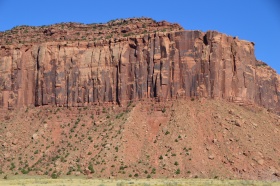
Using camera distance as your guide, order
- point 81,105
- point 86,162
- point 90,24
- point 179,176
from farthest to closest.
Answer: point 90,24 < point 81,105 < point 86,162 < point 179,176

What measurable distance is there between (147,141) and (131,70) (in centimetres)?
1263

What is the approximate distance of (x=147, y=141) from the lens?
75375mm

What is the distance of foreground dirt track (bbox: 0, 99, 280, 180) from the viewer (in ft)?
229

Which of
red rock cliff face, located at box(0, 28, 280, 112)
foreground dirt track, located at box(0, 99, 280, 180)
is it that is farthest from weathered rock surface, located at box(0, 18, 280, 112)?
foreground dirt track, located at box(0, 99, 280, 180)

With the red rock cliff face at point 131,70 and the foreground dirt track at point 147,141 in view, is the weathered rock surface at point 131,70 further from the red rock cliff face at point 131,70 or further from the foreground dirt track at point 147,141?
the foreground dirt track at point 147,141

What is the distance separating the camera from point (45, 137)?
82.9 meters

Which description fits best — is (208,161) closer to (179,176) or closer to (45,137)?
(179,176)

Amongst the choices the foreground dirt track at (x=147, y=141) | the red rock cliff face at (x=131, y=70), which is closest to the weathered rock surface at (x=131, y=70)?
the red rock cliff face at (x=131, y=70)

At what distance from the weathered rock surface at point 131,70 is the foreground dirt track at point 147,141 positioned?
2.07 m

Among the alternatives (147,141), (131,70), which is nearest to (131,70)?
(131,70)

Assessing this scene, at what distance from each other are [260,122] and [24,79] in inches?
1430

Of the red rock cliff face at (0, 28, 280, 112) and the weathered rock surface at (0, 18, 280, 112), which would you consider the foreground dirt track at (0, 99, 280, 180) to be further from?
the weathered rock surface at (0, 18, 280, 112)

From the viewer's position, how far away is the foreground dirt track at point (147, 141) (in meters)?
69.8

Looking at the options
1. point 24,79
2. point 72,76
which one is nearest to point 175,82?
point 72,76
